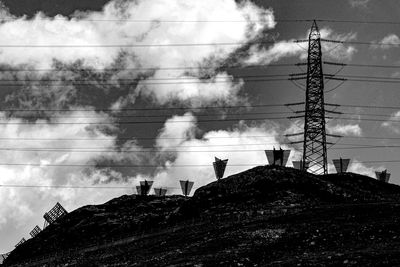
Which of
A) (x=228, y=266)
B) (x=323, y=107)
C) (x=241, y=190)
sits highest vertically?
(x=323, y=107)

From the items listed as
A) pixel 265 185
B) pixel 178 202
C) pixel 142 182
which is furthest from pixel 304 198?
pixel 142 182

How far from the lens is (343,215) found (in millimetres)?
27875

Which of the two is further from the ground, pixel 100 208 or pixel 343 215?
pixel 100 208

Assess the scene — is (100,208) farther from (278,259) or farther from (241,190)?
(278,259)

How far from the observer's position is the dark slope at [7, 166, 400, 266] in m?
22.0

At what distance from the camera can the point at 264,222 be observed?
1140 inches

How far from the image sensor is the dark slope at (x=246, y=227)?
2200cm

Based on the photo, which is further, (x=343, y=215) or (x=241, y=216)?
(x=241, y=216)

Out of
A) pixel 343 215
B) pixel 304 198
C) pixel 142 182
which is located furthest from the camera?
pixel 142 182

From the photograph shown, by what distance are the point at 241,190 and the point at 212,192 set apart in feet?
7.85

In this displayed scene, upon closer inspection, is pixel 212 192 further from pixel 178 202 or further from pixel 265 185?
pixel 178 202

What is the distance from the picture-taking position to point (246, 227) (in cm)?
2830

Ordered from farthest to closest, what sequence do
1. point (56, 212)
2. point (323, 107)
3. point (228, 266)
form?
point (56, 212) < point (323, 107) < point (228, 266)

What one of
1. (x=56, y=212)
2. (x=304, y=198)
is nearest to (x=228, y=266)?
(x=304, y=198)
